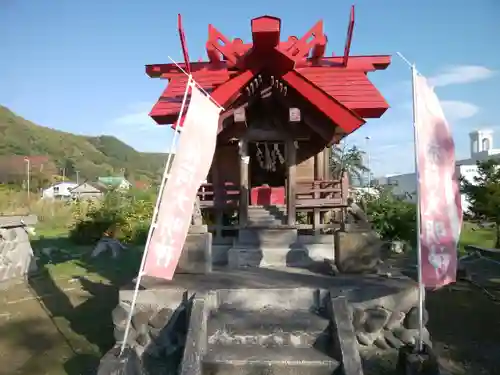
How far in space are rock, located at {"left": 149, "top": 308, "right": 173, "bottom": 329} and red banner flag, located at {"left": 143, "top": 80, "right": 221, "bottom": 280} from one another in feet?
3.40

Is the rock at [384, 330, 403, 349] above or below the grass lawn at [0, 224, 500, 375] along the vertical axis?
above

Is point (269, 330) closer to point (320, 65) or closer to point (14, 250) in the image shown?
point (320, 65)

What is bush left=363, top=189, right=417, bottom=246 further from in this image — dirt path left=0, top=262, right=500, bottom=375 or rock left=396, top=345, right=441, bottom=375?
rock left=396, top=345, right=441, bottom=375

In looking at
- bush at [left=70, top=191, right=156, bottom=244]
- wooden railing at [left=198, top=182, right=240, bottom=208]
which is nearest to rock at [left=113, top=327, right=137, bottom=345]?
A: wooden railing at [left=198, top=182, right=240, bottom=208]

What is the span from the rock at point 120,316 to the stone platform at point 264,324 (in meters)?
0.01

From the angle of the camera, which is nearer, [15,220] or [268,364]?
[268,364]

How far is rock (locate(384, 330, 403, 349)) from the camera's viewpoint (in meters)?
5.64

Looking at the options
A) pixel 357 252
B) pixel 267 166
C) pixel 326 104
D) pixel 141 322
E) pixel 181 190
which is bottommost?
pixel 141 322

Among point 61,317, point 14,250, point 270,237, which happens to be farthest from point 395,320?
point 14,250

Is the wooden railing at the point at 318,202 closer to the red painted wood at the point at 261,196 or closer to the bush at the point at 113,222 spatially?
the red painted wood at the point at 261,196

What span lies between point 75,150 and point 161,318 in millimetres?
126938

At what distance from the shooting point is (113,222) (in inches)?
686

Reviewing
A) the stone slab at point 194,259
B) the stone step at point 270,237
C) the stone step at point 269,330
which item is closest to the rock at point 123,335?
the stone step at point 269,330

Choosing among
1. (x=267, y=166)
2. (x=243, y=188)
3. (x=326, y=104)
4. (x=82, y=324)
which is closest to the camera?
(x=82, y=324)
